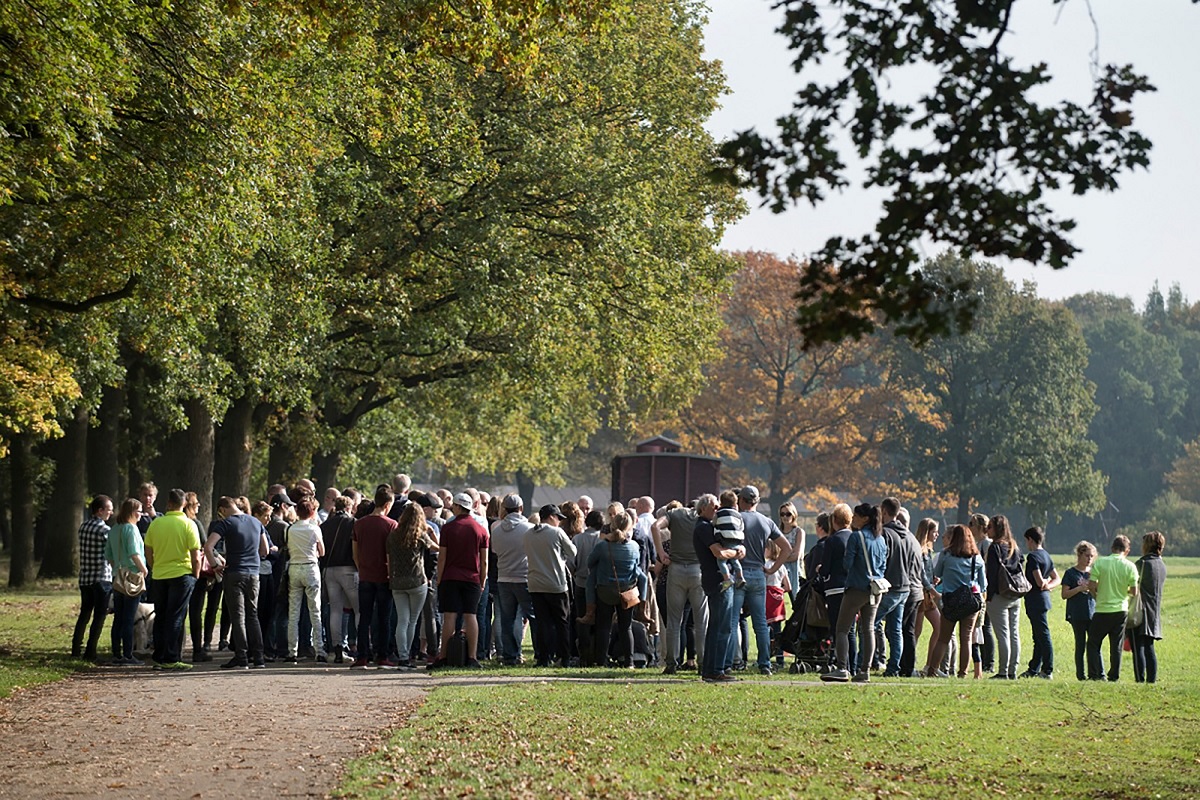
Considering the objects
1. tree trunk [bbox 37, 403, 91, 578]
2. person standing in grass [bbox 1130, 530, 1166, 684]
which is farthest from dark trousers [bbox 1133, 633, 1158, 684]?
tree trunk [bbox 37, 403, 91, 578]

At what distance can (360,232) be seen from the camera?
31.8m

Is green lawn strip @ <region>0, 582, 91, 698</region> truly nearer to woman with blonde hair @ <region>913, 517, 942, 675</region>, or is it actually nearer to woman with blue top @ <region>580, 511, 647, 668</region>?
woman with blue top @ <region>580, 511, 647, 668</region>

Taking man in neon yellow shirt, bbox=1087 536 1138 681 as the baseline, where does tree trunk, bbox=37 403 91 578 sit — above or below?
above

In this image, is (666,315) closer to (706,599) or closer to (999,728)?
(706,599)

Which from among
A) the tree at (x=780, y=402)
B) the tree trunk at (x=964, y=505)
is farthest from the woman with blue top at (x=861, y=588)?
the tree trunk at (x=964, y=505)

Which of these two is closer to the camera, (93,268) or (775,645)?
(775,645)

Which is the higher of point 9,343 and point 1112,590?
point 9,343

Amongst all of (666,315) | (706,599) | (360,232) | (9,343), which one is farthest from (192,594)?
(666,315)

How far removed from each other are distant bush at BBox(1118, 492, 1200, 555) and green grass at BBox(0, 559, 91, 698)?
69981 millimetres

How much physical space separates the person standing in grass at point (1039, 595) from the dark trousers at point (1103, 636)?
0.45 meters

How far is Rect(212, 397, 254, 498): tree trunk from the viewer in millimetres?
32500

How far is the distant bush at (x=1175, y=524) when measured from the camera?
92.1 m

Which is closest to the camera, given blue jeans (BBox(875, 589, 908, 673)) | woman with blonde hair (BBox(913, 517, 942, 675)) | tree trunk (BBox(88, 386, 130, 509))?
blue jeans (BBox(875, 589, 908, 673))

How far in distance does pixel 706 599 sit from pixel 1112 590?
4.58 m
